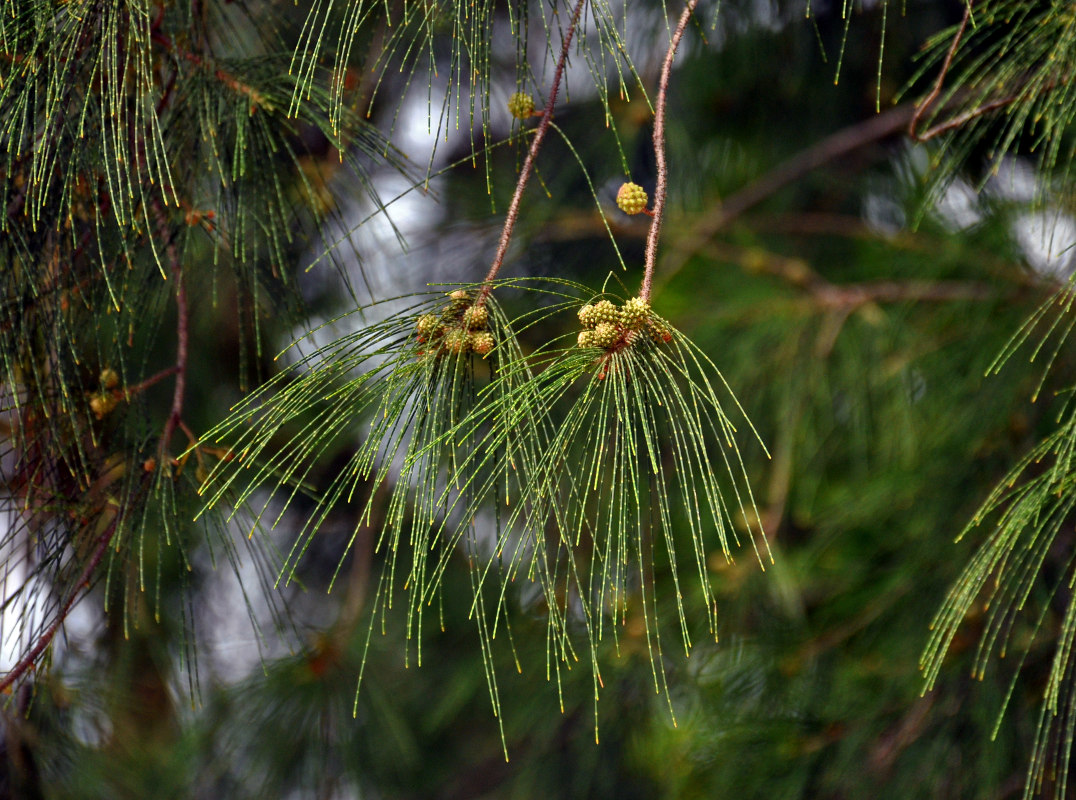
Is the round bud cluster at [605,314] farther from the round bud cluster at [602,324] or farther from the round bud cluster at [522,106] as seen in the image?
the round bud cluster at [522,106]

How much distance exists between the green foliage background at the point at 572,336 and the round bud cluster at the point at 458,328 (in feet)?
0.60

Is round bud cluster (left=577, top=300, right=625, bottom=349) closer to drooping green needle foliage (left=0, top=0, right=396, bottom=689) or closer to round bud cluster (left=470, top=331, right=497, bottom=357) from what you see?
round bud cluster (left=470, top=331, right=497, bottom=357)

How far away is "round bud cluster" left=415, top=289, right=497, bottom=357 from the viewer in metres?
0.53

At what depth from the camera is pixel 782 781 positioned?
121cm

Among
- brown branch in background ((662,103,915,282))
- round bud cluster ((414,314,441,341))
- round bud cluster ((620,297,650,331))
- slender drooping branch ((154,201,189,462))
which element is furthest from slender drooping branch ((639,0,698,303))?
brown branch in background ((662,103,915,282))

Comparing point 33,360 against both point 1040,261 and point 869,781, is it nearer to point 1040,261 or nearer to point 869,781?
point 869,781

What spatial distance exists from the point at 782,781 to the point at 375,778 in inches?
33.6

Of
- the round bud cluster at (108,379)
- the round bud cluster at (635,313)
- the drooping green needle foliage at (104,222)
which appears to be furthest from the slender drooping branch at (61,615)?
the round bud cluster at (635,313)

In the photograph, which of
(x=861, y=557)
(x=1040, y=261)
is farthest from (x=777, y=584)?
(x=1040, y=261)

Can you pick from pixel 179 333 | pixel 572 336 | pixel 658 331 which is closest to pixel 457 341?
pixel 658 331

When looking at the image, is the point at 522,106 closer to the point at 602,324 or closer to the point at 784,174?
the point at 602,324

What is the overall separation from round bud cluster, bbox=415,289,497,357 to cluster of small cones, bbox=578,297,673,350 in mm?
61

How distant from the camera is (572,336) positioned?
1.68 meters

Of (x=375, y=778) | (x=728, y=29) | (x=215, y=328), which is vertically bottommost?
(x=375, y=778)
